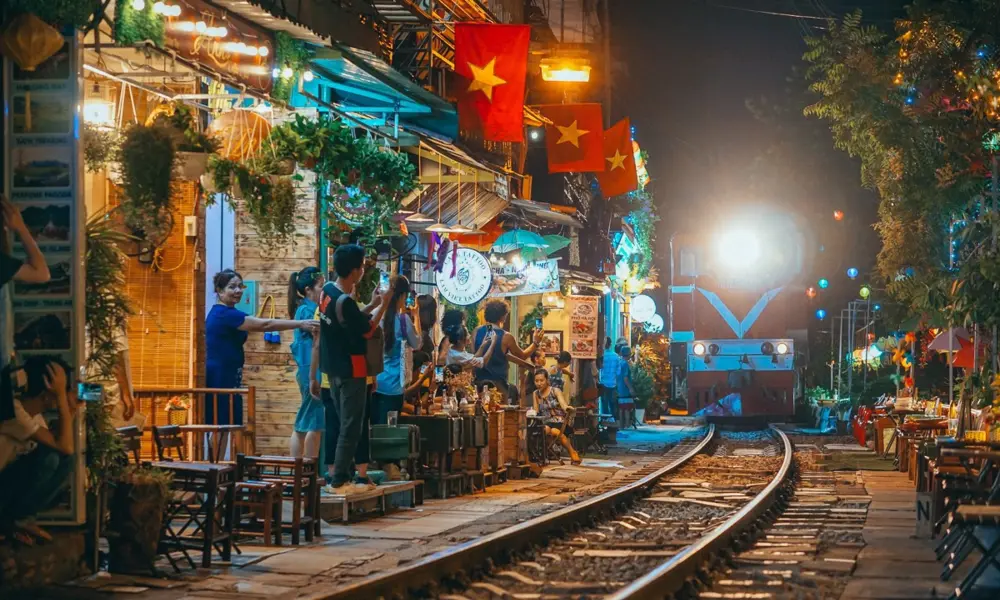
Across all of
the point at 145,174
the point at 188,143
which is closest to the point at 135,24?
the point at 188,143

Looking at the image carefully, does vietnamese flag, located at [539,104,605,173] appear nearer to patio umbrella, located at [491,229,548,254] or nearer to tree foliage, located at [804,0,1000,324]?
patio umbrella, located at [491,229,548,254]

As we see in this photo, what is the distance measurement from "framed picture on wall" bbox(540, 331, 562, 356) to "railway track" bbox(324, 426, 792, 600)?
1248 centimetres

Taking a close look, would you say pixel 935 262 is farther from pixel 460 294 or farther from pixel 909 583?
pixel 909 583

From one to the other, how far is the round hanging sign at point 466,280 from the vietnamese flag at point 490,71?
8.03ft

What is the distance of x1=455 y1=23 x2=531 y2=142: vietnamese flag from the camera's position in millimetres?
19000

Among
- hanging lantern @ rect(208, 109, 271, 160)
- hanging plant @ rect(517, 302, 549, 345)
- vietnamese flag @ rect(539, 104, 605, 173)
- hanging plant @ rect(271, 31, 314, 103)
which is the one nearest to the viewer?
hanging lantern @ rect(208, 109, 271, 160)

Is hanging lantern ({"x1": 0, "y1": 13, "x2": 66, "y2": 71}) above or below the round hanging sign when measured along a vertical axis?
above

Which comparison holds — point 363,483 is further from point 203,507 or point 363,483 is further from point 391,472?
point 203,507

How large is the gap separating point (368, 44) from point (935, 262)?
983 centimetres

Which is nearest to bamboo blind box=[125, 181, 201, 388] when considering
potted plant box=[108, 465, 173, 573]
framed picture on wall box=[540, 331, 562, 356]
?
potted plant box=[108, 465, 173, 573]

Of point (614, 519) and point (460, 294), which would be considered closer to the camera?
point (614, 519)

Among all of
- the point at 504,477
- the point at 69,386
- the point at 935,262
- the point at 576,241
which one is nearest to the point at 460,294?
the point at 504,477

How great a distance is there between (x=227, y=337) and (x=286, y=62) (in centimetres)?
270

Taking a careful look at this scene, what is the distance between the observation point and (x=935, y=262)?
2188 centimetres
